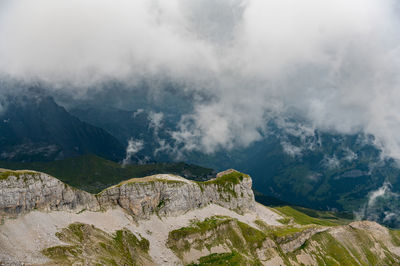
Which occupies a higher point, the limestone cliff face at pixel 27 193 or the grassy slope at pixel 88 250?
the limestone cliff face at pixel 27 193

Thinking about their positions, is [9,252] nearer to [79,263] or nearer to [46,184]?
[79,263]

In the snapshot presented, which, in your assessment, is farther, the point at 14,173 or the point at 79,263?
the point at 14,173

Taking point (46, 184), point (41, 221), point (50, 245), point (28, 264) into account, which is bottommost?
point (28, 264)

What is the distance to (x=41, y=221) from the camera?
578 feet

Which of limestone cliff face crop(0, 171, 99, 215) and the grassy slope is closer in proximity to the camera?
the grassy slope

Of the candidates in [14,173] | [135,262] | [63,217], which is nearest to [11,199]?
[14,173]

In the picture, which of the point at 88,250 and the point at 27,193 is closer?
the point at 88,250

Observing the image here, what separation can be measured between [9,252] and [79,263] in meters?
32.6

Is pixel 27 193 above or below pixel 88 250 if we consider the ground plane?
above

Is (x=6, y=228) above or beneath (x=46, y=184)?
beneath

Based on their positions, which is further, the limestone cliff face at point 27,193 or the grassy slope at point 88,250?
the limestone cliff face at point 27,193

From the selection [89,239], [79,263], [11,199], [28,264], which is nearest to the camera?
[28,264]

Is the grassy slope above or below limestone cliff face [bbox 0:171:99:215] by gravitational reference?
below

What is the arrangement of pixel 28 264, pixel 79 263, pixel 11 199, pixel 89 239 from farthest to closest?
pixel 89 239
pixel 11 199
pixel 79 263
pixel 28 264
